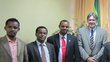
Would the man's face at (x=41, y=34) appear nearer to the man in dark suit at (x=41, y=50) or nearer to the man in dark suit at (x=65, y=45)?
the man in dark suit at (x=41, y=50)

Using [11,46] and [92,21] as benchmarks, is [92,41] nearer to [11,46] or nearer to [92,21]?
[92,21]

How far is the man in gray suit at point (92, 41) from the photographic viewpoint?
3998 mm

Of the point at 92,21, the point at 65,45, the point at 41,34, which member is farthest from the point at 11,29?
the point at 92,21

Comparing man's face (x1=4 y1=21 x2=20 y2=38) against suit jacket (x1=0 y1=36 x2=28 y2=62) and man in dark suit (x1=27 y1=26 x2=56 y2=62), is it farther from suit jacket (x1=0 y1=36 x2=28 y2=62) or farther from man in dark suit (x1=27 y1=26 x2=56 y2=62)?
man in dark suit (x1=27 y1=26 x2=56 y2=62)

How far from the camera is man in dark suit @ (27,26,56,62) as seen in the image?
3611mm

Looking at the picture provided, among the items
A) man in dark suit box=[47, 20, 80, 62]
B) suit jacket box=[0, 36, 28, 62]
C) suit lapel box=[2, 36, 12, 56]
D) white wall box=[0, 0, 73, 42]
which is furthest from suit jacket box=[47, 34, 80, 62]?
suit lapel box=[2, 36, 12, 56]

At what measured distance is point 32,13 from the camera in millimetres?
4391

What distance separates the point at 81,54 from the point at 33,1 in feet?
4.44

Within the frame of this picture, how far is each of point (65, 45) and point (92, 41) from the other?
0.48 meters

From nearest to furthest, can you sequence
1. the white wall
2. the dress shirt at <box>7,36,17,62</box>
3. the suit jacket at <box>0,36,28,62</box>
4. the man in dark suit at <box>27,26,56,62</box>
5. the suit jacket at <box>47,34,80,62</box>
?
the suit jacket at <box>0,36,28,62</box>, the dress shirt at <box>7,36,17,62</box>, the man in dark suit at <box>27,26,56,62</box>, the white wall, the suit jacket at <box>47,34,80,62</box>

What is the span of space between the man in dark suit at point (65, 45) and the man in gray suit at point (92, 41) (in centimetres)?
12

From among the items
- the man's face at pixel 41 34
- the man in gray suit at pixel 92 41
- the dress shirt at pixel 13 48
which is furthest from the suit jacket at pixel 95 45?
the dress shirt at pixel 13 48

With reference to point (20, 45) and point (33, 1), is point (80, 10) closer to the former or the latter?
point (33, 1)

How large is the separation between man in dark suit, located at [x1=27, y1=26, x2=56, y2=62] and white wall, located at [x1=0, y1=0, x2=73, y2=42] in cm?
55
